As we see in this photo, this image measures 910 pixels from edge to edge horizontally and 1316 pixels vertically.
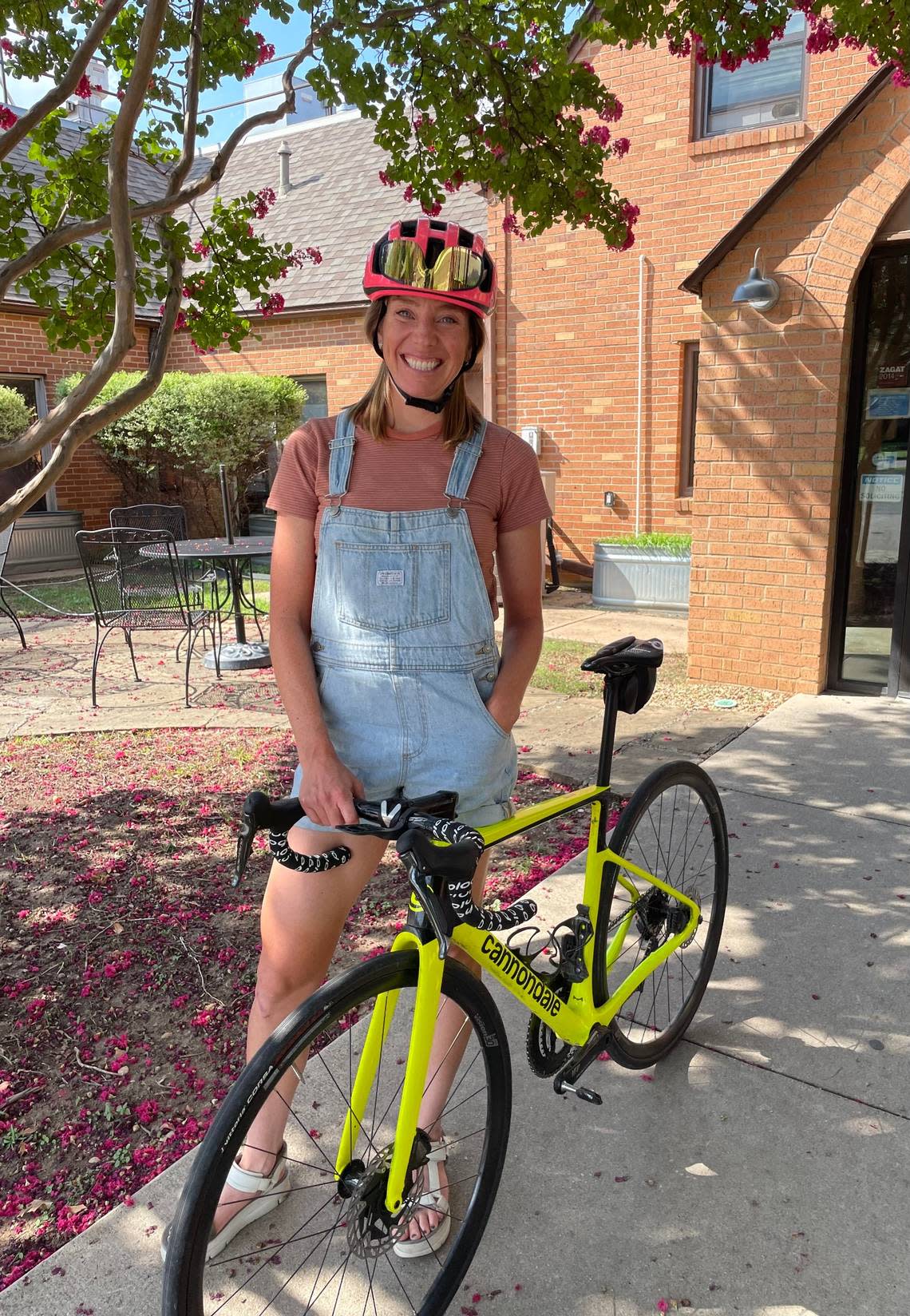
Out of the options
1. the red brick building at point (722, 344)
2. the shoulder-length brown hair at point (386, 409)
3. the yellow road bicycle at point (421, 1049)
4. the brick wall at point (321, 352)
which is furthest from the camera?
the brick wall at point (321, 352)

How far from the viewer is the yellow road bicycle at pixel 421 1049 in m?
1.63

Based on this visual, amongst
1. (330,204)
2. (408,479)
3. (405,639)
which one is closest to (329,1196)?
(405,639)

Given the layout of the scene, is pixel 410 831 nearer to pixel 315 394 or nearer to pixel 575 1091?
pixel 575 1091

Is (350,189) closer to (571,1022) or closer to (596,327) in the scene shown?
(596,327)

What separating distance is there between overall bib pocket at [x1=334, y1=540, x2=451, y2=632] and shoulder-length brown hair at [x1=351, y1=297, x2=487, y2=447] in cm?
25

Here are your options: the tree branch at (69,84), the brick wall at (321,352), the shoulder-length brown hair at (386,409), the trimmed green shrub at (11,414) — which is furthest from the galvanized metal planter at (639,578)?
the shoulder-length brown hair at (386,409)

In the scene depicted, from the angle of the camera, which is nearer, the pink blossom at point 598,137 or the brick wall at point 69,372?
the pink blossom at point 598,137

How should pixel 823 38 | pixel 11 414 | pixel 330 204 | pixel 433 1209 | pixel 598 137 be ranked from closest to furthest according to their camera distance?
1. pixel 433 1209
2. pixel 823 38
3. pixel 598 137
4. pixel 11 414
5. pixel 330 204

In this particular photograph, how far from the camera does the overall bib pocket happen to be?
189 cm

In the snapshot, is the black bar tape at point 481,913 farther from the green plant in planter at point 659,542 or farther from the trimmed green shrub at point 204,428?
the trimmed green shrub at point 204,428

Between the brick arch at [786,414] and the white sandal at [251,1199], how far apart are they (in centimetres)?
500

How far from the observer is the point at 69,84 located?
11.5ft

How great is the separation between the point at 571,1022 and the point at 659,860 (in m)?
1.09

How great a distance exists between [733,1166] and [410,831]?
136 cm
